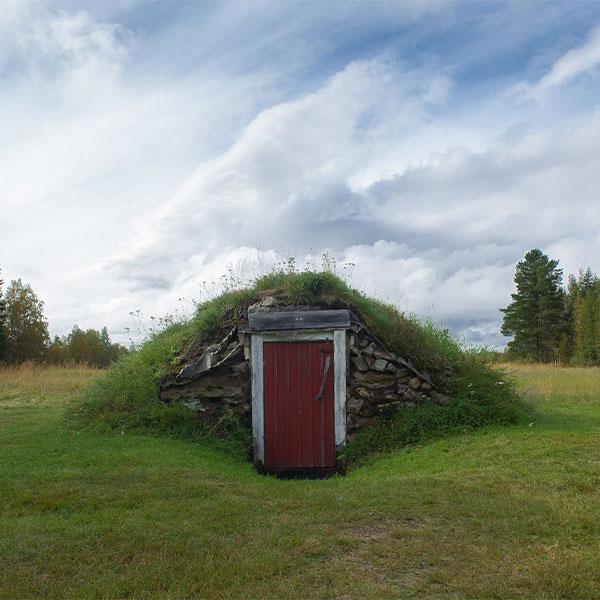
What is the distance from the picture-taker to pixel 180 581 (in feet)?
18.3

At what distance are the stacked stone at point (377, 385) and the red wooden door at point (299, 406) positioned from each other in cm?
50

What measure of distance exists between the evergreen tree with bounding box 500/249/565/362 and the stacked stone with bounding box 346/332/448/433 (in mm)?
44352

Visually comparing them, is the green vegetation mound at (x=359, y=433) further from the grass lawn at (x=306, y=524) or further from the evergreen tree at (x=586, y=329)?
the evergreen tree at (x=586, y=329)

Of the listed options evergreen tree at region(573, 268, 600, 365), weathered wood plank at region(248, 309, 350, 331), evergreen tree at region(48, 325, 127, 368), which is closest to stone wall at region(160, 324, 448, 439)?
weathered wood plank at region(248, 309, 350, 331)

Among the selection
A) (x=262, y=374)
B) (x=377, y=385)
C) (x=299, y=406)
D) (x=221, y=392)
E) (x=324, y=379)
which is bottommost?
(x=299, y=406)

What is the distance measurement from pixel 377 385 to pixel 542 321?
46.0m

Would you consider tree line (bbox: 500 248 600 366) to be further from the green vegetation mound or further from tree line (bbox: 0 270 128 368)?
the green vegetation mound

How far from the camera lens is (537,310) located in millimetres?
55344

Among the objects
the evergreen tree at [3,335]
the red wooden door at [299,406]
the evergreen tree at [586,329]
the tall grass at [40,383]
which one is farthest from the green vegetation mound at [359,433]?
the evergreen tree at [586,329]

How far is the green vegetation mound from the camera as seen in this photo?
40.5ft

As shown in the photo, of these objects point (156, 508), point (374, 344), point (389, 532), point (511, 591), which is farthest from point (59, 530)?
point (374, 344)

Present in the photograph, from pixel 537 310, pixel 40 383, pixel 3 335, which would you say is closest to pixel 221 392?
pixel 40 383

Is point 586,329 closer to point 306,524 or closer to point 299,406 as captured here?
point 299,406

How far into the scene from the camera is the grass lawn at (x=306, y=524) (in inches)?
220
